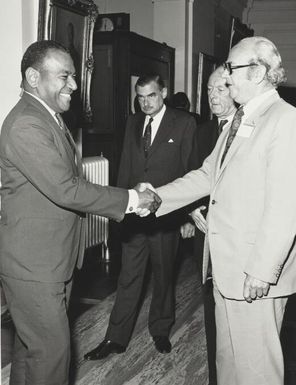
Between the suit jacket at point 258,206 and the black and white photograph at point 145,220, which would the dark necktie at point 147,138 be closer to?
the black and white photograph at point 145,220

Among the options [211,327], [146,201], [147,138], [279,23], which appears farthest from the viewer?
[279,23]

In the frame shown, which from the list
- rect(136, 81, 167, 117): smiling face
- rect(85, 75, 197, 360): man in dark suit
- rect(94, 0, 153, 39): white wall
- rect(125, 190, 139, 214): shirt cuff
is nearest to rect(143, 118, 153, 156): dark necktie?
rect(85, 75, 197, 360): man in dark suit

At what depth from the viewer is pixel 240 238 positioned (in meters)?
2.43

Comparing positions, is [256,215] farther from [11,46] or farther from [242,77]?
[11,46]

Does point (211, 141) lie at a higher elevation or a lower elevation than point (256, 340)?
higher

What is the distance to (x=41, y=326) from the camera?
253 centimetres

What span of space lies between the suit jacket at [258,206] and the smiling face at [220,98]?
2.90 ft

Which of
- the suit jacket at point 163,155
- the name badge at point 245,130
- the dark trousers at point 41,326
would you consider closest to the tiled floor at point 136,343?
the suit jacket at point 163,155

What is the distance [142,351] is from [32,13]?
267 cm

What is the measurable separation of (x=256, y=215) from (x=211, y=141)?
1.21 m

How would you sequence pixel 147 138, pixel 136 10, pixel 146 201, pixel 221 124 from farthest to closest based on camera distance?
pixel 136 10 → pixel 147 138 → pixel 221 124 → pixel 146 201

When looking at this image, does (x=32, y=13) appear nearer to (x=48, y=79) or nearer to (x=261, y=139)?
(x=48, y=79)

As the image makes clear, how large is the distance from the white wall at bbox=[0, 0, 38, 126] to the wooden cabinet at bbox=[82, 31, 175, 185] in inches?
89.5

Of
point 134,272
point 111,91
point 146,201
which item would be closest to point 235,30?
point 111,91
